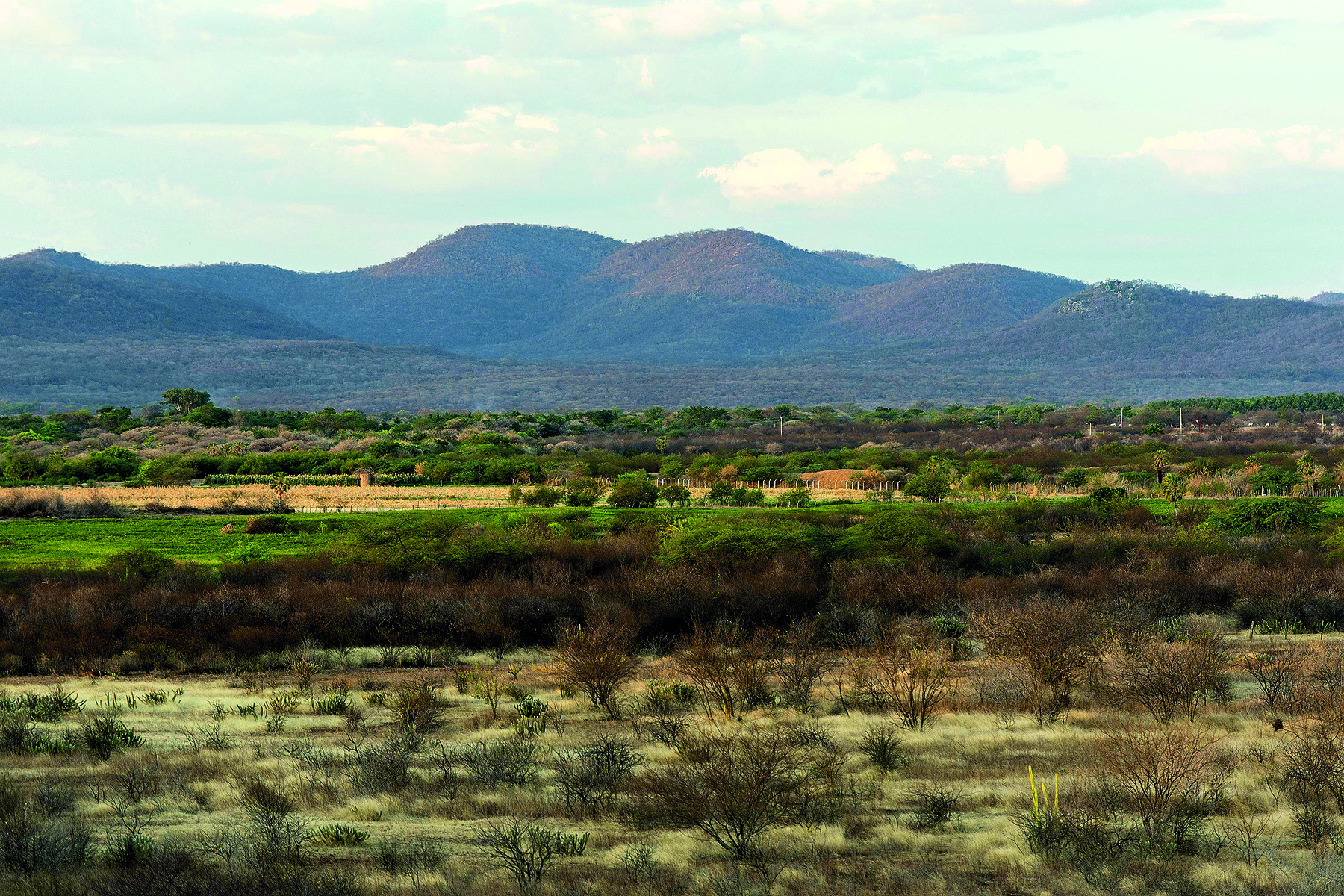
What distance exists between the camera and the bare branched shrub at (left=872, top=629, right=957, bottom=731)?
68.1 ft

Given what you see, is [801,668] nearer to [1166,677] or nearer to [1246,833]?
[1166,677]

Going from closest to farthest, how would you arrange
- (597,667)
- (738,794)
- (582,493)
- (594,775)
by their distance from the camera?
(738,794)
(594,775)
(597,667)
(582,493)

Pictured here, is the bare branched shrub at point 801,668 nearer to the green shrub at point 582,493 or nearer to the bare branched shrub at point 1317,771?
the bare branched shrub at point 1317,771

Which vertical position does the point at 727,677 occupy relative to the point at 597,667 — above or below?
below

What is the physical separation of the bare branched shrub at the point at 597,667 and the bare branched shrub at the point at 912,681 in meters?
4.83

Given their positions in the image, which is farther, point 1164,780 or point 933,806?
point 933,806

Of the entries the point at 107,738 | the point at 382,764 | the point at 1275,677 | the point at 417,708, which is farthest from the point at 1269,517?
the point at 107,738

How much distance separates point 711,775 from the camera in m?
14.1

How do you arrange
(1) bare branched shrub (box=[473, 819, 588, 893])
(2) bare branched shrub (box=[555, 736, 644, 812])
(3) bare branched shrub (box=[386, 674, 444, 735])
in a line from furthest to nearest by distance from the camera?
(3) bare branched shrub (box=[386, 674, 444, 735])
(2) bare branched shrub (box=[555, 736, 644, 812])
(1) bare branched shrub (box=[473, 819, 588, 893])

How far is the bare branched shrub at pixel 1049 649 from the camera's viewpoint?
22.1 m

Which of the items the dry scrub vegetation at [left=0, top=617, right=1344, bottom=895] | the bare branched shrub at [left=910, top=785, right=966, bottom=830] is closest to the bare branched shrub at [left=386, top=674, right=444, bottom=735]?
the dry scrub vegetation at [left=0, top=617, right=1344, bottom=895]

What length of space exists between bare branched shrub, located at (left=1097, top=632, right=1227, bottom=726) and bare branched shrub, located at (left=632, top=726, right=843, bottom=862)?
7.35 meters

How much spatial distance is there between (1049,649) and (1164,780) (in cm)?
814

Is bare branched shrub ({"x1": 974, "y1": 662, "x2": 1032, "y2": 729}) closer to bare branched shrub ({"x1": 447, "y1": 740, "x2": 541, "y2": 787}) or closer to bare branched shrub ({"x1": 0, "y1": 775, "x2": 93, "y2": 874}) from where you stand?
bare branched shrub ({"x1": 447, "y1": 740, "x2": 541, "y2": 787})
